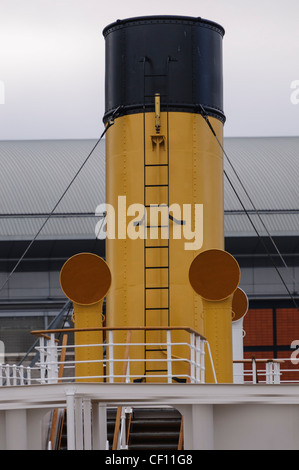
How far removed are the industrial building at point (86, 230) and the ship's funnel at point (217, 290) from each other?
15.1 metres

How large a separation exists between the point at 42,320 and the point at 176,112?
17.1 meters

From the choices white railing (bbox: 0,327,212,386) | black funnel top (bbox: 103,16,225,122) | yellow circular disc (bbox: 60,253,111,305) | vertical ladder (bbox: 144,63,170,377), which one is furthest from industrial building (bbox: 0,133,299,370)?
yellow circular disc (bbox: 60,253,111,305)

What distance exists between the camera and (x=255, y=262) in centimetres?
3688

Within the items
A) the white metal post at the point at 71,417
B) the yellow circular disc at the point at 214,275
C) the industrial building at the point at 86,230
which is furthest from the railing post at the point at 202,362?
the industrial building at the point at 86,230

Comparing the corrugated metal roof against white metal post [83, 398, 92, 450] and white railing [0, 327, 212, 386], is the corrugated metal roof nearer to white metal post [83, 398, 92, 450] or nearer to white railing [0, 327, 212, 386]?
white railing [0, 327, 212, 386]

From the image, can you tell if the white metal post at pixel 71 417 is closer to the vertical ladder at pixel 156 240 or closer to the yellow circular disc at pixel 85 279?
the yellow circular disc at pixel 85 279

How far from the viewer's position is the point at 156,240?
2023cm

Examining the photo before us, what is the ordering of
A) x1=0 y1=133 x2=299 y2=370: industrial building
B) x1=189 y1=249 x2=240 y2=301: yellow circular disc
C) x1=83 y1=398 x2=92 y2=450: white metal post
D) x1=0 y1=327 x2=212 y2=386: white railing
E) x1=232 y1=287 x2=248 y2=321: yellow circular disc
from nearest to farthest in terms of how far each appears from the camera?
1. x1=83 y1=398 x2=92 y2=450: white metal post
2. x1=0 y1=327 x2=212 y2=386: white railing
3. x1=189 y1=249 x2=240 y2=301: yellow circular disc
4. x1=232 y1=287 x2=248 y2=321: yellow circular disc
5. x1=0 y1=133 x2=299 y2=370: industrial building

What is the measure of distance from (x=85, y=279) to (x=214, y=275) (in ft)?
7.41

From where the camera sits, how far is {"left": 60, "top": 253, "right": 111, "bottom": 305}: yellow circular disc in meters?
18.4

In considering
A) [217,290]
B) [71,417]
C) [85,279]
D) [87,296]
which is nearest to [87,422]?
[71,417]

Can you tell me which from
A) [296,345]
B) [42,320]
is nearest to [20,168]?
[42,320]

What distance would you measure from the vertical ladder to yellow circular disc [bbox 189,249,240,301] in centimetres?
182

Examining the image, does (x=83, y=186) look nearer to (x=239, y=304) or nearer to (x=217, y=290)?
(x=239, y=304)
